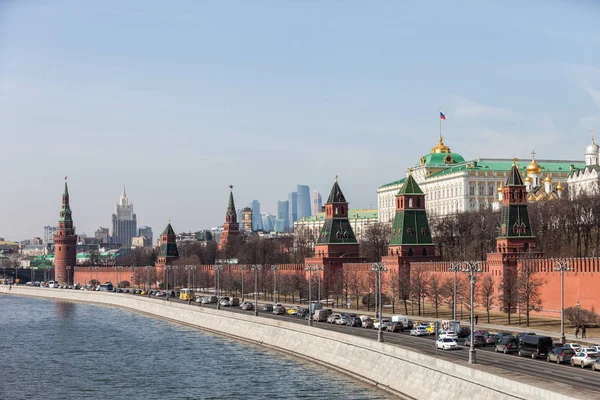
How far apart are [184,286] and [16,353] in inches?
3297

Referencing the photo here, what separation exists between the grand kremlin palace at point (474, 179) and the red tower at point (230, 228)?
3702 centimetres

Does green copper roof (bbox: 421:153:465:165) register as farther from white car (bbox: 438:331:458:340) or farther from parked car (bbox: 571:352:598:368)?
parked car (bbox: 571:352:598:368)

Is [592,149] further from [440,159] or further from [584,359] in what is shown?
[584,359]

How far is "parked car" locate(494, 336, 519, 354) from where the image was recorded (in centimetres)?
5209

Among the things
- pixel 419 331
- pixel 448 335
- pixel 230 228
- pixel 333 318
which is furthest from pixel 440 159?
pixel 448 335

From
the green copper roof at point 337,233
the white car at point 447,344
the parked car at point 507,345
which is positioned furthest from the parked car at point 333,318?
the green copper roof at point 337,233

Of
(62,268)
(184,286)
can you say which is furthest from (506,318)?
(62,268)

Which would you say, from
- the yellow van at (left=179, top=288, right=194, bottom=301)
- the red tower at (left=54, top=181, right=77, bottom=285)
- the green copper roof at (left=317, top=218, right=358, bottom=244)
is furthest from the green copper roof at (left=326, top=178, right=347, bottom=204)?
the red tower at (left=54, top=181, right=77, bottom=285)

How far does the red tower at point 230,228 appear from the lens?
629ft

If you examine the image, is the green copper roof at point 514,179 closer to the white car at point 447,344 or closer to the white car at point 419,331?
the white car at point 419,331

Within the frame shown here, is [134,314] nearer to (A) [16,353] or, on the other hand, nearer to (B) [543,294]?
(A) [16,353]

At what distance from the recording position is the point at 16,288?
174 meters

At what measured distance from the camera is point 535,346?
4991cm

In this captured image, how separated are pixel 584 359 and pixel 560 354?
81.9 inches
